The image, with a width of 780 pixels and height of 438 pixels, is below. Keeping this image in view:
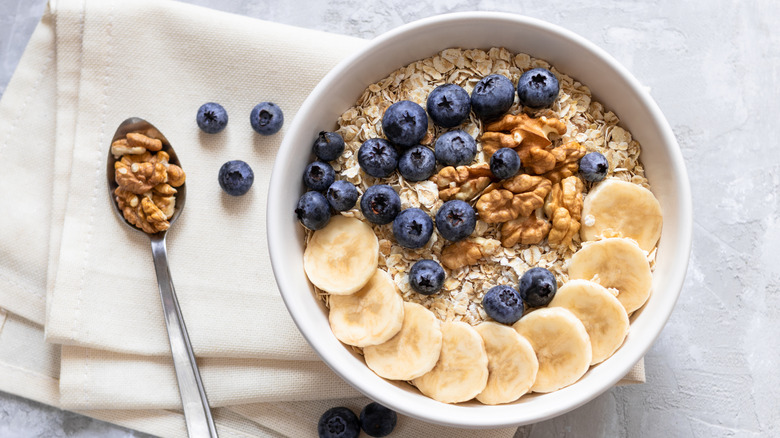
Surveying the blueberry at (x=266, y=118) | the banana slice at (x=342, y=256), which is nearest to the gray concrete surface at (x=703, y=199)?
the blueberry at (x=266, y=118)

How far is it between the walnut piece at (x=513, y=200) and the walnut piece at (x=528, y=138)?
37mm

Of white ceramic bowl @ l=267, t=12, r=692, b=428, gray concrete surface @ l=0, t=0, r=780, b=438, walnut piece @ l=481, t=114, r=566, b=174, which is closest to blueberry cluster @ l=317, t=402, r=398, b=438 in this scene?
white ceramic bowl @ l=267, t=12, r=692, b=428

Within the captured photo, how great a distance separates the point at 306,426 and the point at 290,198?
63cm

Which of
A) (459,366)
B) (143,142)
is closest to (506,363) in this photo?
(459,366)

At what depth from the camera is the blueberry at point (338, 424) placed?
5.16ft

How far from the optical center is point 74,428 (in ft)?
5.52

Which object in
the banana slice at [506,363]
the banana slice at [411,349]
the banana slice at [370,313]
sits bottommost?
the banana slice at [506,363]

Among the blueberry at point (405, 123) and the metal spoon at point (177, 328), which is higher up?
the blueberry at point (405, 123)

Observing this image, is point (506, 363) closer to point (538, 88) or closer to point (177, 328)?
point (538, 88)

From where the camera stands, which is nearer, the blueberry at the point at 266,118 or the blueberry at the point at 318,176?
the blueberry at the point at 318,176

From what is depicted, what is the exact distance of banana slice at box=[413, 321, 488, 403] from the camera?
1.32m

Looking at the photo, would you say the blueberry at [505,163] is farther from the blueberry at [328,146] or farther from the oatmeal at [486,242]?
→ the blueberry at [328,146]

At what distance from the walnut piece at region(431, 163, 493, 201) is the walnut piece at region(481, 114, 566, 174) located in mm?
47

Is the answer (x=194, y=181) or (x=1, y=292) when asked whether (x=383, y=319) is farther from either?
(x=1, y=292)
